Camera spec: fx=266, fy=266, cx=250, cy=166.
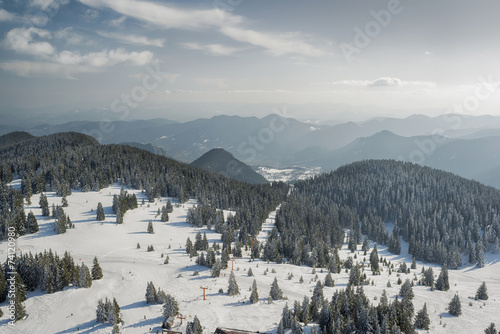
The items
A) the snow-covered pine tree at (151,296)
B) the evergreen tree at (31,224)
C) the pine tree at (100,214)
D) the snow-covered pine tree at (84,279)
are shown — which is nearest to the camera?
the snow-covered pine tree at (151,296)

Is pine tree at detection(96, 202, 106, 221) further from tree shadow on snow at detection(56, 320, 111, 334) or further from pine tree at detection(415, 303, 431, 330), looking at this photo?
pine tree at detection(415, 303, 431, 330)

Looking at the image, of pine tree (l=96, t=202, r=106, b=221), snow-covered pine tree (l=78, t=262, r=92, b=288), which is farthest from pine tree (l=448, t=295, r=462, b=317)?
pine tree (l=96, t=202, r=106, b=221)

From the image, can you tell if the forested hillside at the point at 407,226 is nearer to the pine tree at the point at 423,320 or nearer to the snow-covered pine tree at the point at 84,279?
the pine tree at the point at 423,320

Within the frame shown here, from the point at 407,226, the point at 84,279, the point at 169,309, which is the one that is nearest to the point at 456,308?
the point at 169,309

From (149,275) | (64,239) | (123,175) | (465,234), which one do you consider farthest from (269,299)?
(465,234)

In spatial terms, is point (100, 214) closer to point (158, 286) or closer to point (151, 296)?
point (158, 286)

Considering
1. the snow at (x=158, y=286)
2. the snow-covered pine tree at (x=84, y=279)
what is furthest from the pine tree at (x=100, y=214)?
the snow-covered pine tree at (x=84, y=279)

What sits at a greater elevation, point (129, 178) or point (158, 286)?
point (129, 178)
